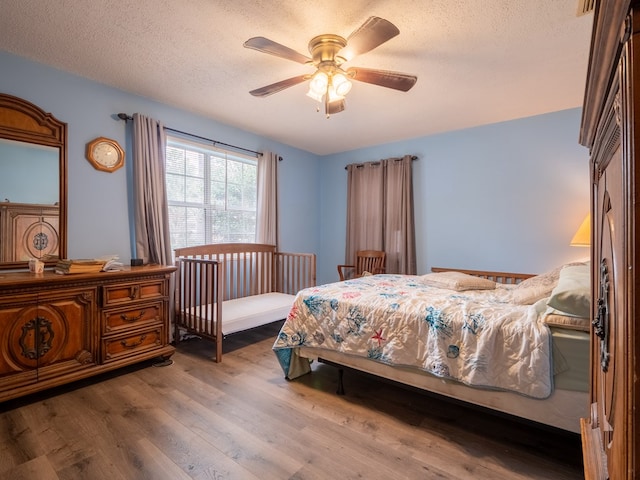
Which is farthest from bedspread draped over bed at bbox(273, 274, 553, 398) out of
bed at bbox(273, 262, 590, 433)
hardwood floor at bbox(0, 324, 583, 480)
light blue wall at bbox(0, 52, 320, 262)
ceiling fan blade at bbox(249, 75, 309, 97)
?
light blue wall at bbox(0, 52, 320, 262)

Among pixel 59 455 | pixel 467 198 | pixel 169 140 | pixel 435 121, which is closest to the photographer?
pixel 59 455

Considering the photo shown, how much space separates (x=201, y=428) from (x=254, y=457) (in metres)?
0.41

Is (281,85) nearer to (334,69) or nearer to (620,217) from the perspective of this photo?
(334,69)

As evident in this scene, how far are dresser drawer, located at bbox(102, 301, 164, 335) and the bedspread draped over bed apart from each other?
1.10 m

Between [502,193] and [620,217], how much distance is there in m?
3.44

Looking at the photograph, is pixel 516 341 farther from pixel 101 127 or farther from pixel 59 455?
pixel 101 127

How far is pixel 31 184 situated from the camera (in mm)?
2355

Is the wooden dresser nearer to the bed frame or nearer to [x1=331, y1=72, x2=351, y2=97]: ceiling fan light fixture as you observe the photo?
the bed frame

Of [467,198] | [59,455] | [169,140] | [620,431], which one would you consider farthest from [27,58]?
[467,198]

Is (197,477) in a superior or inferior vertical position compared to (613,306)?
inferior

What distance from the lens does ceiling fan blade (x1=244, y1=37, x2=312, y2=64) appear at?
1682 millimetres

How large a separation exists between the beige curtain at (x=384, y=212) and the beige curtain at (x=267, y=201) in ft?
3.76

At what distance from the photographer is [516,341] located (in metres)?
1.56

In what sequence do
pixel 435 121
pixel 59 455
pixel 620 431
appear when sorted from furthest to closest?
pixel 435 121
pixel 59 455
pixel 620 431
